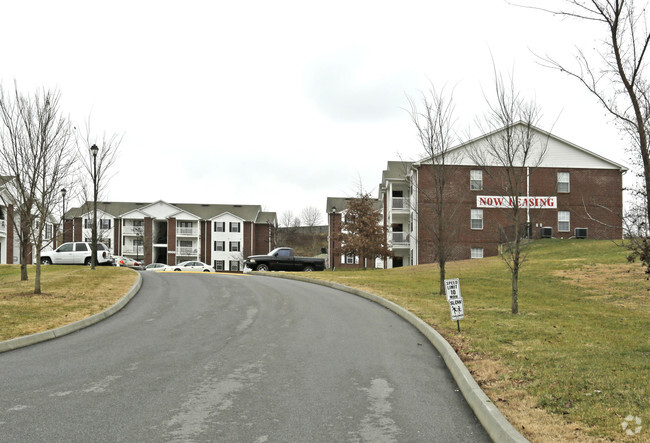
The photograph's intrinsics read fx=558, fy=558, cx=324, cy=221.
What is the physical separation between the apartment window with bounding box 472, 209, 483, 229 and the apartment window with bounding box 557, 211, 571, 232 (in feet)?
18.4

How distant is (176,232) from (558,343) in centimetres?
6692

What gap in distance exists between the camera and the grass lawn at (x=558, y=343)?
568cm

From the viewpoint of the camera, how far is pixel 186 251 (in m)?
72.9

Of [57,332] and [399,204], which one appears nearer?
[57,332]

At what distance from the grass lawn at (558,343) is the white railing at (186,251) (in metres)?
53.3

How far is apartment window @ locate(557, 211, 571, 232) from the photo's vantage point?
4097 centimetres

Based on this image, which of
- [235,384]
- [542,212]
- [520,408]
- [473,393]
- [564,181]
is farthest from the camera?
[564,181]

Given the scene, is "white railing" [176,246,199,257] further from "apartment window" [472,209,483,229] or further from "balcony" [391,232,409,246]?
"apartment window" [472,209,483,229]

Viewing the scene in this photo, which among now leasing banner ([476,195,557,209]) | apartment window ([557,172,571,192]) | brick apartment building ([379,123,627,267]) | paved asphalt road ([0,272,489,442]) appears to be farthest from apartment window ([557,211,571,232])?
paved asphalt road ([0,272,489,442])

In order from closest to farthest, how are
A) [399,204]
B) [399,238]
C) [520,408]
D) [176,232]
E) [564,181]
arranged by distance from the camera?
[520,408]
[564,181]
[399,238]
[399,204]
[176,232]

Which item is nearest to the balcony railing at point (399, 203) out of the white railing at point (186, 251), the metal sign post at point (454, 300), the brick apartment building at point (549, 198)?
the brick apartment building at point (549, 198)

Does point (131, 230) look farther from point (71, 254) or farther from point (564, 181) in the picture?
point (564, 181)

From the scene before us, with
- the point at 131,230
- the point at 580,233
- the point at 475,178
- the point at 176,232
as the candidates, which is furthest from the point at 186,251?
the point at 580,233

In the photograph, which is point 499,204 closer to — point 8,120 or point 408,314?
point 408,314
